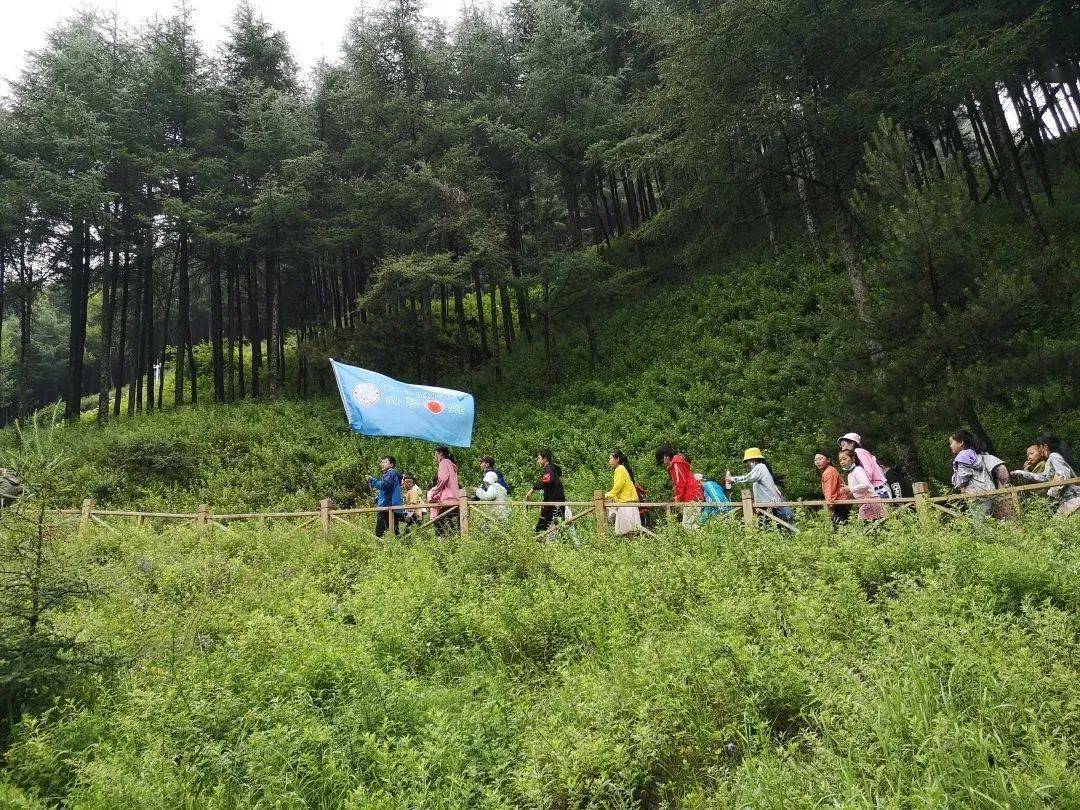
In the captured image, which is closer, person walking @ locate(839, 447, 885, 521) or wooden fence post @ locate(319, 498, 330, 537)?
person walking @ locate(839, 447, 885, 521)

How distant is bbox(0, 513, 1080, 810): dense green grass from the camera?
3.88 metres

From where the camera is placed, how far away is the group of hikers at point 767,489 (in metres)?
7.89

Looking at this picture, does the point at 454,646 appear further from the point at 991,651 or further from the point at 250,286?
the point at 250,286

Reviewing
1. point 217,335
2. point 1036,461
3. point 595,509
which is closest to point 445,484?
point 595,509

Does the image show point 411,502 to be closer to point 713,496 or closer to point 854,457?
point 713,496

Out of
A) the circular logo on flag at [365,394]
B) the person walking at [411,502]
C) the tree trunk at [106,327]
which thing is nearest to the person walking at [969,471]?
the person walking at [411,502]

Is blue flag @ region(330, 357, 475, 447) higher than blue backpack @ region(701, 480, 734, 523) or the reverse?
higher

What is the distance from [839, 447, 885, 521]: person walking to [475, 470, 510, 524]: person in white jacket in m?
4.79

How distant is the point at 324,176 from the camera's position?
27.2 m

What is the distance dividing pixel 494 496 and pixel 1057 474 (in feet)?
25.4

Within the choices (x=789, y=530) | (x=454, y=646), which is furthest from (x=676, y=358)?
(x=454, y=646)

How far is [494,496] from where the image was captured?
36.9 feet

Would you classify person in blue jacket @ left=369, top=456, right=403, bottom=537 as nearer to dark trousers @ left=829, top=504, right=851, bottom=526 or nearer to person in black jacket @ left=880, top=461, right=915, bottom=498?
dark trousers @ left=829, top=504, right=851, bottom=526

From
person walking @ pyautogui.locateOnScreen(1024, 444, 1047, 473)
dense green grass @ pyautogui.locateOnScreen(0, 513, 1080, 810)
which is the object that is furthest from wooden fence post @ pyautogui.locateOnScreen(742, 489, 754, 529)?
person walking @ pyautogui.locateOnScreen(1024, 444, 1047, 473)
